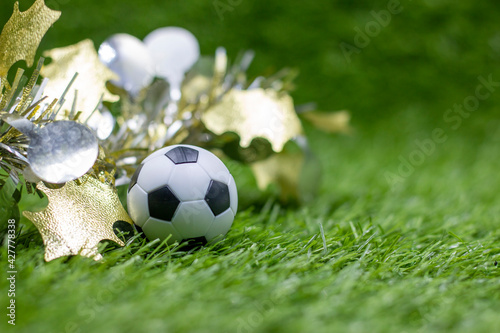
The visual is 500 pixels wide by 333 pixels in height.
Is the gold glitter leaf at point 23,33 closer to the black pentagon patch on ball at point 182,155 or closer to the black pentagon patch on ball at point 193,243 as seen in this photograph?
the black pentagon patch on ball at point 182,155

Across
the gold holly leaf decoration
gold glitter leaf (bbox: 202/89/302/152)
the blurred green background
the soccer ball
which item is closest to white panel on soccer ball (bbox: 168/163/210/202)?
the soccer ball

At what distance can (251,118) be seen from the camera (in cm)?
127

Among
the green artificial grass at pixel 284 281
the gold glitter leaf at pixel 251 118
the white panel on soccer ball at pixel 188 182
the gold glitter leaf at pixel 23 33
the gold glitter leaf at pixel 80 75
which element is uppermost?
the gold glitter leaf at pixel 23 33

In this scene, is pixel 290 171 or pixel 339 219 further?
pixel 290 171

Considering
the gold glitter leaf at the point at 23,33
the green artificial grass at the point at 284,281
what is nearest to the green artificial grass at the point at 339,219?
the green artificial grass at the point at 284,281

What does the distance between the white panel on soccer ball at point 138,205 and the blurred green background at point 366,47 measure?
2.00 metres

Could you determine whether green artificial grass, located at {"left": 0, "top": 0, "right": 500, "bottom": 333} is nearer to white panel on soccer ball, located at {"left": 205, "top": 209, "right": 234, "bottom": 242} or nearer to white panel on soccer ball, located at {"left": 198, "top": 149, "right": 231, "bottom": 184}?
white panel on soccer ball, located at {"left": 205, "top": 209, "right": 234, "bottom": 242}

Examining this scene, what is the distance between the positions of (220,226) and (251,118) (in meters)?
0.37

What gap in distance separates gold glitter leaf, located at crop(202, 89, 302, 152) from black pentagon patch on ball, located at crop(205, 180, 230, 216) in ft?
0.84

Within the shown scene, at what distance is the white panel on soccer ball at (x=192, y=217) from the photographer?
98 cm

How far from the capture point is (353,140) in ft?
9.27

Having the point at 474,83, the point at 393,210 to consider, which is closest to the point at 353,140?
the point at 474,83

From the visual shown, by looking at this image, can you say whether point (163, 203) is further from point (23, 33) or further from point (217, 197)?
point (23, 33)

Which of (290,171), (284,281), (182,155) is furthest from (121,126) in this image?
(284,281)
